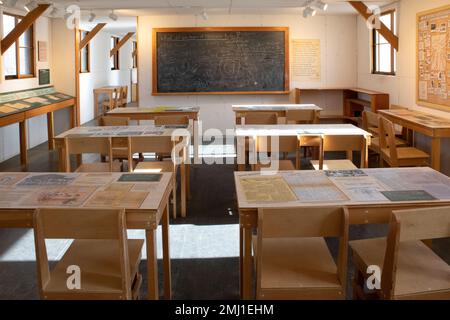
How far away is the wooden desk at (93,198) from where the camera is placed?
215 cm

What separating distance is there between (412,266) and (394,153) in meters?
2.85

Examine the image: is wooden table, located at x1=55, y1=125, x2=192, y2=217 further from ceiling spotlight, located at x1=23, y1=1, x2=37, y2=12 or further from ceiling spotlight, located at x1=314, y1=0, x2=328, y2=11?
ceiling spotlight, located at x1=314, y1=0, x2=328, y2=11

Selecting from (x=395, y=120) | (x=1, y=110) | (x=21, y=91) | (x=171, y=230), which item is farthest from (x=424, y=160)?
(x=21, y=91)

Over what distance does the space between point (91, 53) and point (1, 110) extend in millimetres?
5899

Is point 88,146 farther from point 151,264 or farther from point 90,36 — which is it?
point 90,36

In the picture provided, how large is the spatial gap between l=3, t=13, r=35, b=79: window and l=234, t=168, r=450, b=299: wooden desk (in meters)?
5.96

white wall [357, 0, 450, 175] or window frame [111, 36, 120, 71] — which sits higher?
window frame [111, 36, 120, 71]

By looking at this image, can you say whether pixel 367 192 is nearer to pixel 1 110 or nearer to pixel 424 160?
pixel 424 160

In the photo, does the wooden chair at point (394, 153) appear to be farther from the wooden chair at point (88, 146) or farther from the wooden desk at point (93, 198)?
the wooden desk at point (93, 198)

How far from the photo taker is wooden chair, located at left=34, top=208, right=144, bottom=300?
1.90m

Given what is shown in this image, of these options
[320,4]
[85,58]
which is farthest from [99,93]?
[320,4]

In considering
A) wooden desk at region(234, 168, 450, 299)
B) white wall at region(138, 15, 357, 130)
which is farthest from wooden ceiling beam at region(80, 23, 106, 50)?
wooden desk at region(234, 168, 450, 299)

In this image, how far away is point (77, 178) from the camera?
2.76 meters

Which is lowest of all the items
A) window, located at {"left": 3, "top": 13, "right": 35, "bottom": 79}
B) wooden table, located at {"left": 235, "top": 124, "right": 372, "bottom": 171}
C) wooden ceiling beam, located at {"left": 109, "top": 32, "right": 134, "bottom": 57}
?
wooden table, located at {"left": 235, "top": 124, "right": 372, "bottom": 171}
